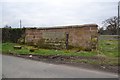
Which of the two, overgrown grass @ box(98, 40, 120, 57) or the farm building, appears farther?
the farm building

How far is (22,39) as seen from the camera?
1969 centimetres

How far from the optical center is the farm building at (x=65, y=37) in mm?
14836

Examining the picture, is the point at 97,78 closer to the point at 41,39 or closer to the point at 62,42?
the point at 62,42

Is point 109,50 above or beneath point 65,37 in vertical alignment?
beneath

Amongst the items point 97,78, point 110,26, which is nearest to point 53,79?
point 97,78

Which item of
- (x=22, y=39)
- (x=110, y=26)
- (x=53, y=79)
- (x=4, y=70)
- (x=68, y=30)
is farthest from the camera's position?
(x=110, y=26)

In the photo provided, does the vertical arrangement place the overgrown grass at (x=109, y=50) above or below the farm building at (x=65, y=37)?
below

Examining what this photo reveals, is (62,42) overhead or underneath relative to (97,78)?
overhead

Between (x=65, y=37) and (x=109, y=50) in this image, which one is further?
(x=65, y=37)

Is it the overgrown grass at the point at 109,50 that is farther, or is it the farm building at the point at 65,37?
the farm building at the point at 65,37

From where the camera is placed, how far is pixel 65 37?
53.0 feet

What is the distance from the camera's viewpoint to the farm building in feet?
48.7

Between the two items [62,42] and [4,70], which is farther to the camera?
[62,42]

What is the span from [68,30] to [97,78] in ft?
29.0
